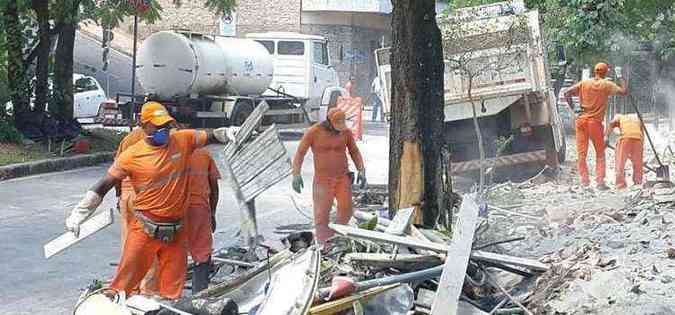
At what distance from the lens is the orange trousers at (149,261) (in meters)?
6.93

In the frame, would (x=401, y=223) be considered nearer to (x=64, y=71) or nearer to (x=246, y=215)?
(x=246, y=215)

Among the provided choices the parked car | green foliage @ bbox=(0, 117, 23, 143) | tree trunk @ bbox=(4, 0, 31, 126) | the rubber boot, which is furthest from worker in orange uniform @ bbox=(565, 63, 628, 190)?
the parked car

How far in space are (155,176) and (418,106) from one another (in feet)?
7.80

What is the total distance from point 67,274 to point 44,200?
5141mm

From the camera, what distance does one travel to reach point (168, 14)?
4541cm

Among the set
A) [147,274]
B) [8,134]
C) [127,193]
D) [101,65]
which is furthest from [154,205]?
[101,65]

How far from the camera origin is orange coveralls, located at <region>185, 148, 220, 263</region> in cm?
761

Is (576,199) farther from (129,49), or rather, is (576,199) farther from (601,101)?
(129,49)

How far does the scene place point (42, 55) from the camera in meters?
19.3

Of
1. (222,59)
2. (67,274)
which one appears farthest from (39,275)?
(222,59)

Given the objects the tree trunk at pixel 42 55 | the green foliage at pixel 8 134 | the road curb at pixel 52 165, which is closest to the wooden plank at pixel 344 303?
the road curb at pixel 52 165

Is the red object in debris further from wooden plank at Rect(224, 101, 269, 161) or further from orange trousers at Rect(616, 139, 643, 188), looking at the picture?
wooden plank at Rect(224, 101, 269, 161)

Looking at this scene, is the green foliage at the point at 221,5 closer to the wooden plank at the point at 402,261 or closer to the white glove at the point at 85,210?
the white glove at the point at 85,210

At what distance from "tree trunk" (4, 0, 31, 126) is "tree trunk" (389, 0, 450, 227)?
38.6ft
